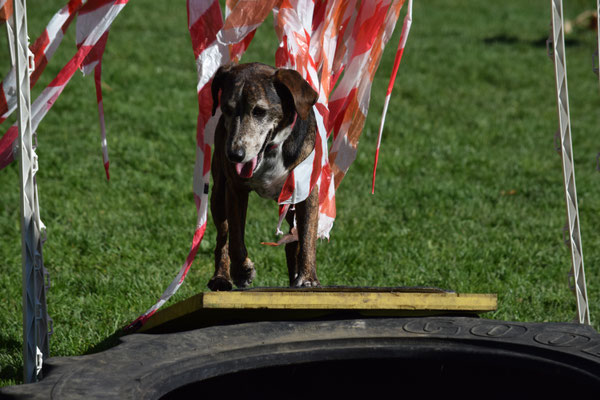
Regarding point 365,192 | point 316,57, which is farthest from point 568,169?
point 365,192

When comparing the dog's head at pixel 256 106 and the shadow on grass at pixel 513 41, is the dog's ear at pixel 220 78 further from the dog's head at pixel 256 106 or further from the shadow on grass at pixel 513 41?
the shadow on grass at pixel 513 41

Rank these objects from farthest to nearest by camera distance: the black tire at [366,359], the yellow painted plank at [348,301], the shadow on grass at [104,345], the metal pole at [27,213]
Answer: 1. the shadow on grass at [104,345]
2. the metal pole at [27,213]
3. the yellow painted plank at [348,301]
4. the black tire at [366,359]

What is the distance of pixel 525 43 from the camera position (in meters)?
12.9

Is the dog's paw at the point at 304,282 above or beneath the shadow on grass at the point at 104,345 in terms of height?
above

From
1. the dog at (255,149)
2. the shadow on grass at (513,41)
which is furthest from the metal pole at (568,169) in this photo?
the shadow on grass at (513,41)

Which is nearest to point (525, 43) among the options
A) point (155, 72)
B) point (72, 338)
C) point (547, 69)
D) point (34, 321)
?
point (547, 69)

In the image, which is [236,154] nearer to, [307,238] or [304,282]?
[307,238]

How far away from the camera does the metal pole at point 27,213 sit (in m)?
2.87

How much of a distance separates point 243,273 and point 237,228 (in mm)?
200

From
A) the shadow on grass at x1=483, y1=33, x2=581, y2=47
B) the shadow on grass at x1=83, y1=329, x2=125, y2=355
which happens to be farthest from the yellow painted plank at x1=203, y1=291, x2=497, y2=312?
the shadow on grass at x1=483, y1=33, x2=581, y2=47

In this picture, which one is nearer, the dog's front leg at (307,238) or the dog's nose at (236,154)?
the dog's nose at (236,154)

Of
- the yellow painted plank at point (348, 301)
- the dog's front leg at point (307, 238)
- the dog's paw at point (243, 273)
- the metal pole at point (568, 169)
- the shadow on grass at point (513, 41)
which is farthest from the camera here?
the shadow on grass at point (513, 41)

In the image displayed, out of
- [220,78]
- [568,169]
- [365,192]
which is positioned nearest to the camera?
[220,78]

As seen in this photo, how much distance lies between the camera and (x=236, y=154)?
2709 mm
